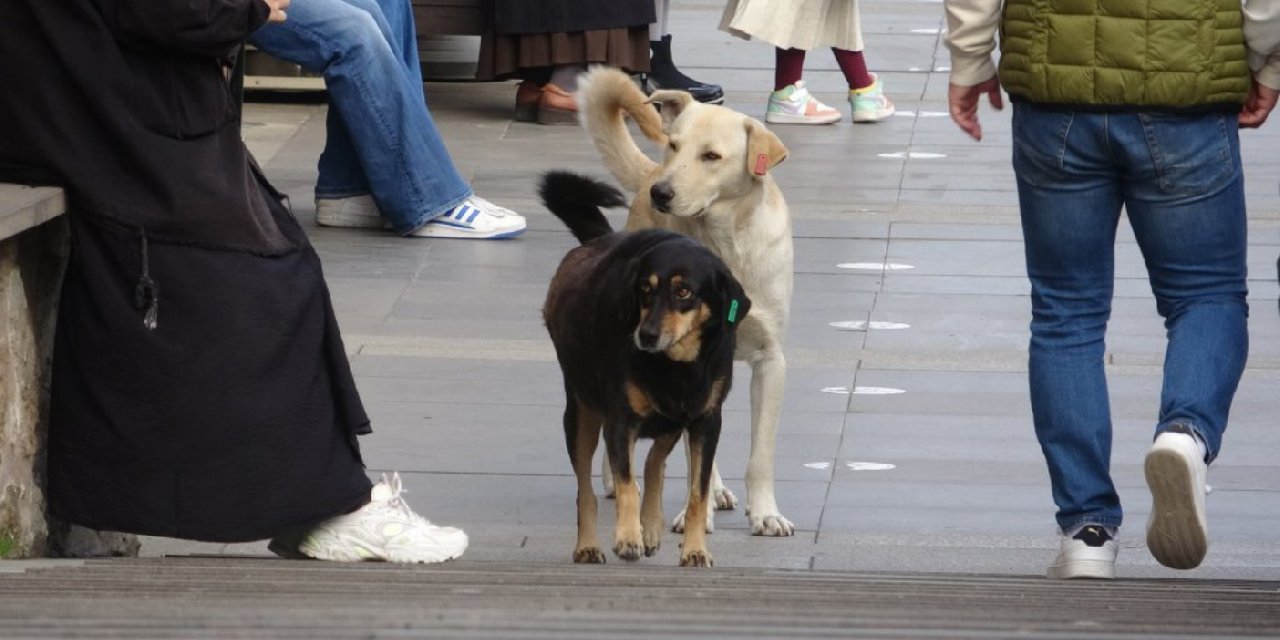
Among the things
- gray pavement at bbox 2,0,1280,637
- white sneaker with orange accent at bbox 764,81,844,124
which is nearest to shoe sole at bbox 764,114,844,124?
white sneaker with orange accent at bbox 764,81,844,124

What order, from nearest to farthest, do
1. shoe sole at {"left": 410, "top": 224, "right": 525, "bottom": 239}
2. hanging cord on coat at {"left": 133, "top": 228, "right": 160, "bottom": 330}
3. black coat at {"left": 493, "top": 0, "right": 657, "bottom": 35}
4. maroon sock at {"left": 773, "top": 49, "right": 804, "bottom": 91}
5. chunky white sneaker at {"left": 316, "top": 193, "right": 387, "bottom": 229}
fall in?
hanging cord on coat at {"left": 133, "top": 228, "right": 160, "bottom": 330} → shoe sole at {"left": 410, "top": 224, "right": 525, "bottom": 239} → chunky white sneaker at {"left": 316, "top": 193, "right": 387, "bottom": 229} → black coat at {"left": 493, "top": 0, "right": 657, "bottom": 35} → maroon sock at {"left": 773, "top": 49, "right": 804, "bottom": 91}

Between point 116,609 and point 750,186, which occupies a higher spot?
point 116,609

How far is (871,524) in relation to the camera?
556 cm

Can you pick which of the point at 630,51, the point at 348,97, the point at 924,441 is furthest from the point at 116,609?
the point at 630,51

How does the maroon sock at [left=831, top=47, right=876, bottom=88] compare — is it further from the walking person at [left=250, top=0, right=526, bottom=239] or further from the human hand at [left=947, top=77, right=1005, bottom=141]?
the human hand at [left=947, top=77, right=1005, bottom=141]

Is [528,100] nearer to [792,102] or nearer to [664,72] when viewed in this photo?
[664,72]

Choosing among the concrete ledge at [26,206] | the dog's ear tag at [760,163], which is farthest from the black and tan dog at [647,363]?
the concrete ledge at [26,206]

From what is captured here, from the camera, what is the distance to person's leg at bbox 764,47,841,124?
1198 centimetres

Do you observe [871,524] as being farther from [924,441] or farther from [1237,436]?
[1237,436]

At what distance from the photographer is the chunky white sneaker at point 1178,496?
13.9ft

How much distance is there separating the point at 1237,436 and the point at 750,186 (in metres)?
1.65

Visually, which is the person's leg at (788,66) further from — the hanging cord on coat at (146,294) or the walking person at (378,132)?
the hanging cord on coat at (146,294)

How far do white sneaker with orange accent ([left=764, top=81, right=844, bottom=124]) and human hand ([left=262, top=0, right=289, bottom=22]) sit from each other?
7.59 m

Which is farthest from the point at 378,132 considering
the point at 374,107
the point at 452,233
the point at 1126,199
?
the point at 1126,199
